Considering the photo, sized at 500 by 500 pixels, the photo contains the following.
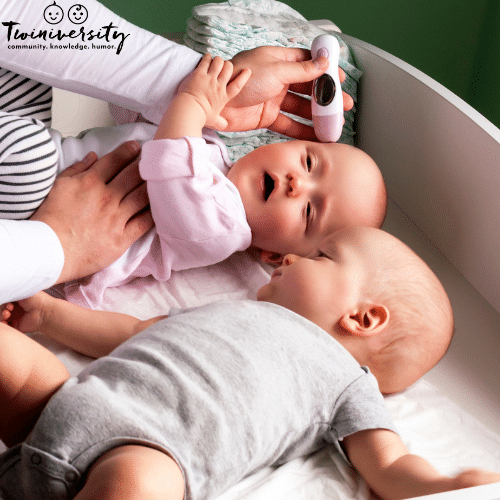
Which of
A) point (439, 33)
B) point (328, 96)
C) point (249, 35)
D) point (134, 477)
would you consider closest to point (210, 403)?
point (134, 477)

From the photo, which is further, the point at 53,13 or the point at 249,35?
the point at 249,35

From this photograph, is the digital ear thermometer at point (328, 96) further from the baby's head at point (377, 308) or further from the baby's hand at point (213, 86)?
the baby's head at point (377, 308)

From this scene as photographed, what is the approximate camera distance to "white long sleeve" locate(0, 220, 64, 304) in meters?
0.80

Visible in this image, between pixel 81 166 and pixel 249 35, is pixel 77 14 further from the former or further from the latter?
pixel 249 35

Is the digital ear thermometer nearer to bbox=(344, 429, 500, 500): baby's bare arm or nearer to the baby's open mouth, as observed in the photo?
the baby's open mouth

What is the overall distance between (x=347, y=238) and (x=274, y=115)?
44 centimetres

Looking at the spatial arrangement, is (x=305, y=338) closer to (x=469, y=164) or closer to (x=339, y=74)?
(x=469, y=164)

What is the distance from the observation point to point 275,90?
1.18 meters

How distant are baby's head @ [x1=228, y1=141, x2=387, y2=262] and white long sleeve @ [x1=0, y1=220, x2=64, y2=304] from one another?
0.38m

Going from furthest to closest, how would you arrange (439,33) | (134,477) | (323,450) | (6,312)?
(439,33) → (6,312) → (323,450) → (134,477)

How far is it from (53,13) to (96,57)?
10 centimetres

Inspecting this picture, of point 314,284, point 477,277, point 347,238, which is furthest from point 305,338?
point 477,277

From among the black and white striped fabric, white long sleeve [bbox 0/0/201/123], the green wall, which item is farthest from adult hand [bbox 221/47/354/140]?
the green wall

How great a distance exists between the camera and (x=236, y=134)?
135cm
